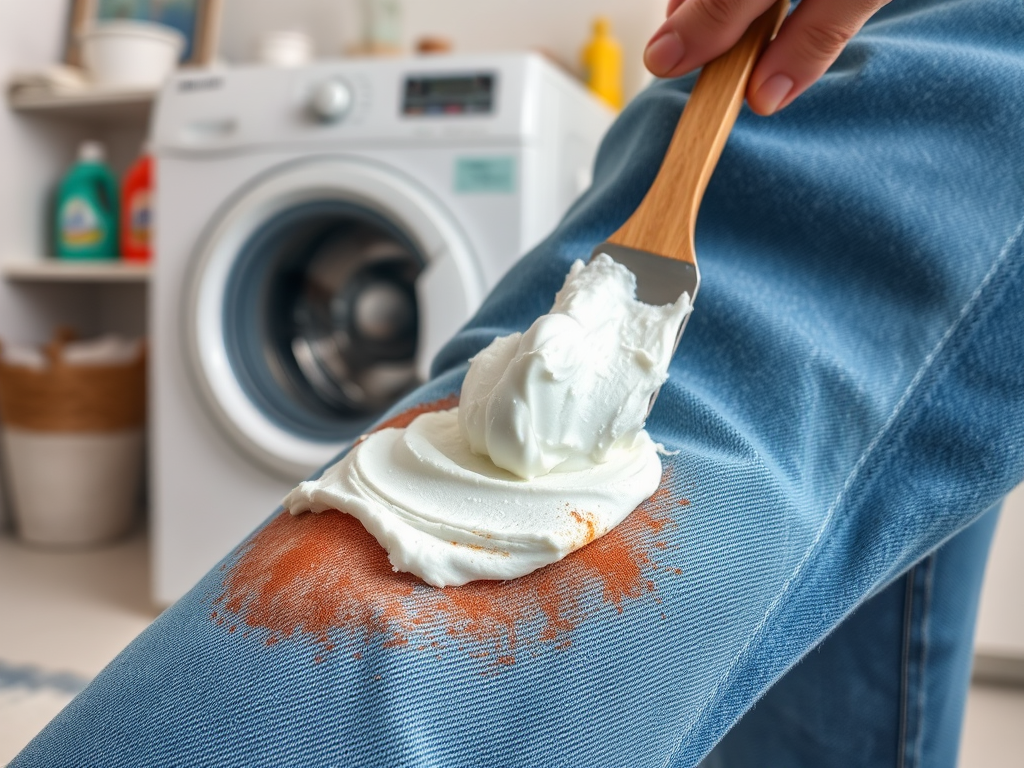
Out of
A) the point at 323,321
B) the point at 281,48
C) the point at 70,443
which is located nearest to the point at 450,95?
the point at 323,321

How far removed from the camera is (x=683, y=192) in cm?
45

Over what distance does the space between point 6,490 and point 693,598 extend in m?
2.05

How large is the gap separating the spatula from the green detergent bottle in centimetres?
176

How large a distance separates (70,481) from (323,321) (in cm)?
74

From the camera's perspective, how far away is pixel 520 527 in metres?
0.36

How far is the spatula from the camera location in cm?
44

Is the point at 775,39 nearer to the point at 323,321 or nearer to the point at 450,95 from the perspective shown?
the point at 450,95

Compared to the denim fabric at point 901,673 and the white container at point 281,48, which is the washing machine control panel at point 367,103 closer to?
the white container at point 281,48

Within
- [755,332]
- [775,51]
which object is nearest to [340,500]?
[755,332]

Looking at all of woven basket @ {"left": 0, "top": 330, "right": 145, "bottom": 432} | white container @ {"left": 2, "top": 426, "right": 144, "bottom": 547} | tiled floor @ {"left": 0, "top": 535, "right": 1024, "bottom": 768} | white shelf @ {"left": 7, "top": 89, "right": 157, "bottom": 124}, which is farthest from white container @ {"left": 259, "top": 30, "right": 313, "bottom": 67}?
tiled floor @ {"left": 0, "top": 535, "right": 1024, "bottom": 768}

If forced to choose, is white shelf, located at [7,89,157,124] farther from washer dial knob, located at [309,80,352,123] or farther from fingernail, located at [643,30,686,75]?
fingernail, located at [643,30,686,75]


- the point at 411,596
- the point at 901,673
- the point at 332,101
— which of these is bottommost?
the point at 901,673

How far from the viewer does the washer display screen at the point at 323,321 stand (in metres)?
1.41

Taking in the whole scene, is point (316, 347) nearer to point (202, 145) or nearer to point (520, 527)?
point (202, 145)
